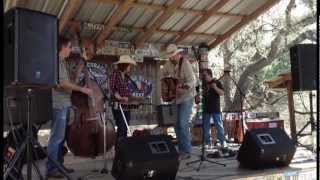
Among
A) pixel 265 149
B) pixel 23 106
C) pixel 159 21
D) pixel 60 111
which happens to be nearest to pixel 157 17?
pixel 159 21

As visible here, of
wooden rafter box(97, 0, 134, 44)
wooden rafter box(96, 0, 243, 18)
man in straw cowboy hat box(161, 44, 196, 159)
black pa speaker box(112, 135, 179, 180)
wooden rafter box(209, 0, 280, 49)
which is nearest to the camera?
black pa speaker box(112, 135, 179, 180)

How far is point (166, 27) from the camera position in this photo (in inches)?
350

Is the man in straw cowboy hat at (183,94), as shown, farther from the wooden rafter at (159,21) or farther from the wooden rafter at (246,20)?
the wooden rafter at (246,20)

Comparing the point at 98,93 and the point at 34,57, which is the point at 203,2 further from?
the point at 34,57

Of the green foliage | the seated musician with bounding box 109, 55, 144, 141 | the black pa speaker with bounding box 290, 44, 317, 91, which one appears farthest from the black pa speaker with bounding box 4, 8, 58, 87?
the green foliage

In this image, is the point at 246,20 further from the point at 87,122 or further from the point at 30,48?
the point at 30,48

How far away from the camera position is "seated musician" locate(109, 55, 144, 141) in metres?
5.11

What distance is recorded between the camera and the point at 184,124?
558 cm

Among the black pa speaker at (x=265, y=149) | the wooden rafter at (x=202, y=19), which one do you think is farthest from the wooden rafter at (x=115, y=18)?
the black pa speaker at (x=265, y=149)

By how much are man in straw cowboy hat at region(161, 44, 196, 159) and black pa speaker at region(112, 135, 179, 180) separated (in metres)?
1.45

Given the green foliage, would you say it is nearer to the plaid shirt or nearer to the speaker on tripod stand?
the plaid shirt

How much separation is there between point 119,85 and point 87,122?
1.94 feet

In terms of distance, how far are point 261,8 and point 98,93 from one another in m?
4.81

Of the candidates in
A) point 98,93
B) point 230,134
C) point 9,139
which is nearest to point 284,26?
point 230,134
